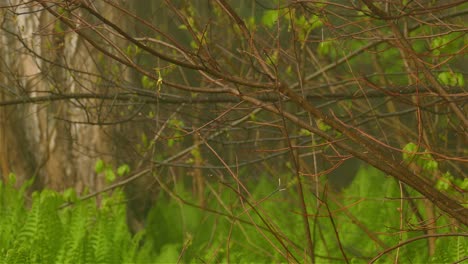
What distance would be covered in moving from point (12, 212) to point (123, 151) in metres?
1.23

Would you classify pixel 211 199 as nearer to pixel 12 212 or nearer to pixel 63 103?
pixel 63 103

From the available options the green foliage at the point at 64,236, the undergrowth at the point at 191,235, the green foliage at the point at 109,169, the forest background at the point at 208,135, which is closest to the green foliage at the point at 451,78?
the forest background at the point at 208,135

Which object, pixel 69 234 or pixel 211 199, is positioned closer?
pixel 69 234

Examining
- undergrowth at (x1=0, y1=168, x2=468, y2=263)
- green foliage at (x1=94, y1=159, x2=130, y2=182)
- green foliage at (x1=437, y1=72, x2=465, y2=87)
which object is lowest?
undergrowth at (x1=0, y1=168, x2=468, y2=263)

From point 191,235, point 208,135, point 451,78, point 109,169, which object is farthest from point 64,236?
point 451,78

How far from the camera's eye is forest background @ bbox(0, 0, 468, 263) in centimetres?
483

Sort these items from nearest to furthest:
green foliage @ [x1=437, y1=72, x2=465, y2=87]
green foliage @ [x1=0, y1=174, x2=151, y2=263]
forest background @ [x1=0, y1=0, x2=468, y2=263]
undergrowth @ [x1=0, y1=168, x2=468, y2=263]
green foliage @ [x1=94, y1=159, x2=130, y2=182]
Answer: green foliage @ [x1=437, y1=72, x2=465, y2=87] → forest background @ [x1=0, y1=0, x2=468, y2=263] → undergrowth @ [x1=0, y1=168, x2=468, y2=263] → green foliage @ [x1=0, y1=174, x2=151, y2=263] → green foliage @ [x1=94, y1=159, x2=130, y2=182]

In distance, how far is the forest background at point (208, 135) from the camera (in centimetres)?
483

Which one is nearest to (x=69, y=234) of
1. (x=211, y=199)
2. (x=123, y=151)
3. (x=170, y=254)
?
(x=170, y=254)

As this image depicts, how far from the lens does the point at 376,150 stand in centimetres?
309

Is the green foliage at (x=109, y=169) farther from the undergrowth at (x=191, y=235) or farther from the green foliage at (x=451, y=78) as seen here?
the green foliage at (x=451, y=78)

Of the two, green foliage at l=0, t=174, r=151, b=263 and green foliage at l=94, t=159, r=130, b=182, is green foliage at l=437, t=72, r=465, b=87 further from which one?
green foliage at l=94, t=159, r=130, b=182

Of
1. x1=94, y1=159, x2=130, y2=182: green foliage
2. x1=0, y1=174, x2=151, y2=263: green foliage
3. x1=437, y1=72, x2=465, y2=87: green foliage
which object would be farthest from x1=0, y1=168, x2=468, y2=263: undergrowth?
x1=437, y1=72, x2=465, y2=87: green foliage

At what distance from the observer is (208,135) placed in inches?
266
